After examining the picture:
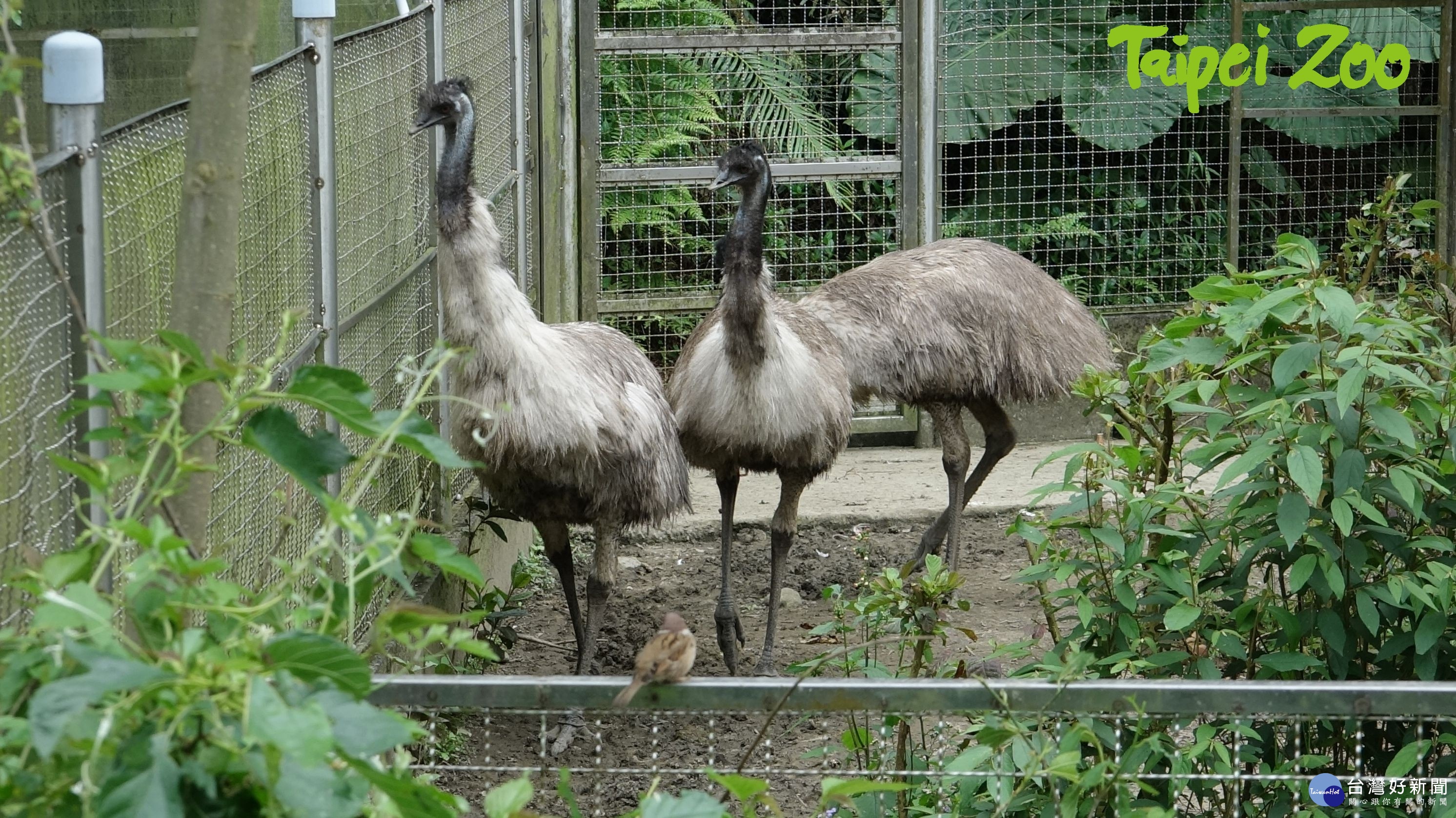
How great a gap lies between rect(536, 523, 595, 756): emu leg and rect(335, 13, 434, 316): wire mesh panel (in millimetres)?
927

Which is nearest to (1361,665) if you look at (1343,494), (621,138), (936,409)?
(1343,494)

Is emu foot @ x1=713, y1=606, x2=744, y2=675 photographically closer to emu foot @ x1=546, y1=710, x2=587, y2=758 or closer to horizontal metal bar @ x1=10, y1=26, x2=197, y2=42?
emu foot @ x1=546, y1=710, x2=587, y2=758

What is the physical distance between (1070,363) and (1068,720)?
157 inches

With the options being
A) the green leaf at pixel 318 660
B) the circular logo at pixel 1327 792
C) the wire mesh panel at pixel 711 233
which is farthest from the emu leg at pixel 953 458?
the green leaf at pixel 318 660

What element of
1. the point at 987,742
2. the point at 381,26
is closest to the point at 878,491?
the point at 381,26

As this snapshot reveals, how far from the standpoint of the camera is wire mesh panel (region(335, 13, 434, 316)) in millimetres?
4082

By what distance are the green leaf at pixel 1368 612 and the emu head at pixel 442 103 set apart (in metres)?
2.58

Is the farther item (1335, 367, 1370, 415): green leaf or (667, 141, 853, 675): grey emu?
(667, 141, 853, 675): grey emu

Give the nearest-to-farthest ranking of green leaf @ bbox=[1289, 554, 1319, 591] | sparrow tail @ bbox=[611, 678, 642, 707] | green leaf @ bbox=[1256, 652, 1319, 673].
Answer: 1. sparrow tail @ bbox=[611, 678, 642, 707]
2. green leaf @ bbox=[1289, 554, 1319, 591]
3. green leaf @ bbox=[1256, 652, 1319, 673]

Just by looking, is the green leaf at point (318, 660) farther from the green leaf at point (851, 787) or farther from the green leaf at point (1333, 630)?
the green leaf at point (1333, 630)

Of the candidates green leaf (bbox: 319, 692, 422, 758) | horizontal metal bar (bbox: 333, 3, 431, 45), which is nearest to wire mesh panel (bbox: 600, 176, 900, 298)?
horizontal metal bar (bbox: 333, 3, 431, 45)

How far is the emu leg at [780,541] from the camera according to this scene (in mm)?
5570

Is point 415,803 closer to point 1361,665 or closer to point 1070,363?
point 1361,665

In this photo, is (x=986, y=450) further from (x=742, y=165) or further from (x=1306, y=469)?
(x=1306, y=469)
